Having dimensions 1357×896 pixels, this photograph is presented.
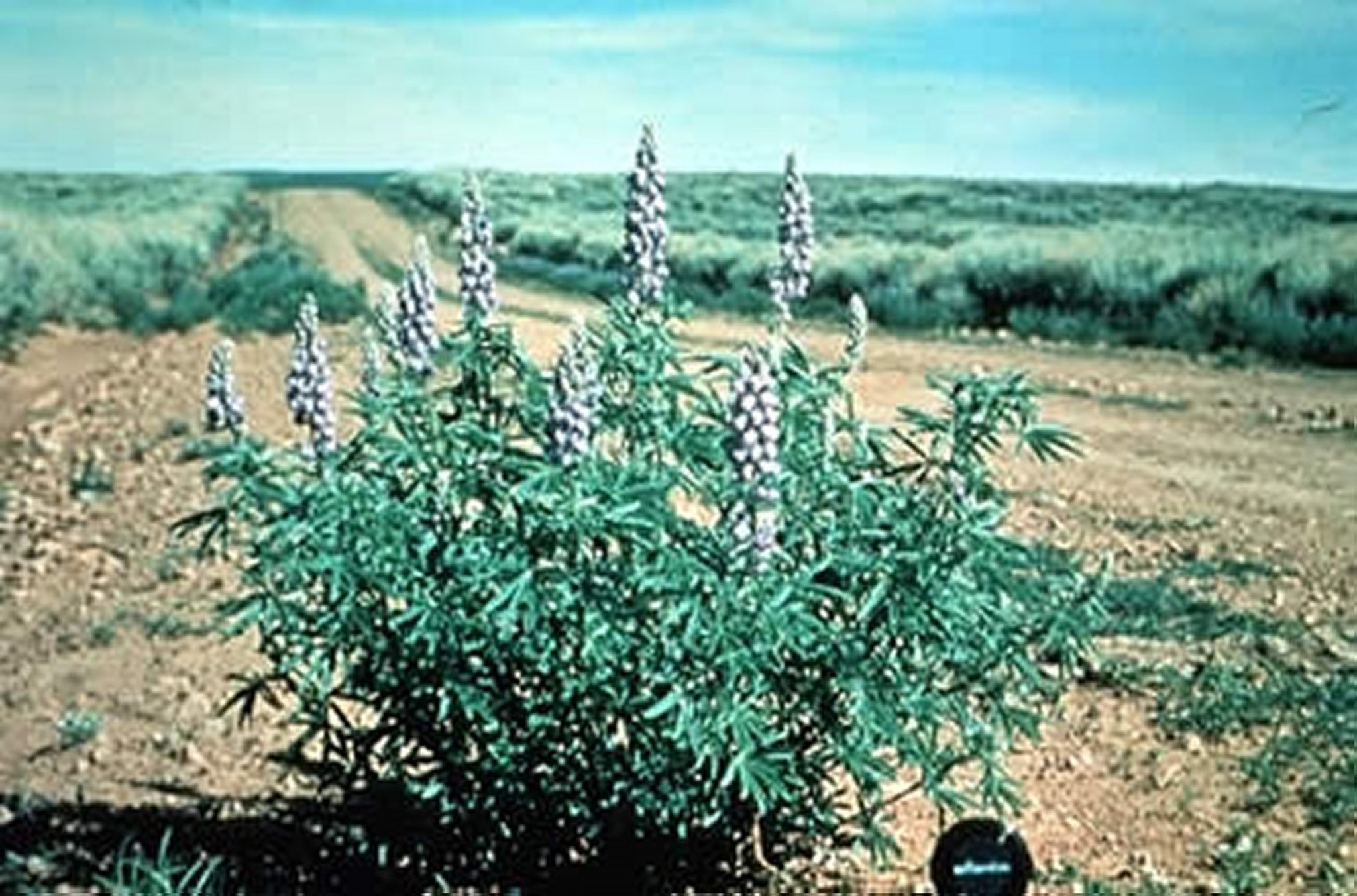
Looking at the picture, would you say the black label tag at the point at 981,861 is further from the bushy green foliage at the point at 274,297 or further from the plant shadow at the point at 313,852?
the bushy green foliage at the point at 274,297

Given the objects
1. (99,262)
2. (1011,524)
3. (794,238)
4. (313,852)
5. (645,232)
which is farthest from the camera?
(99,262)

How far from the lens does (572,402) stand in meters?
3.70

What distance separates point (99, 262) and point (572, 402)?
28.4 m

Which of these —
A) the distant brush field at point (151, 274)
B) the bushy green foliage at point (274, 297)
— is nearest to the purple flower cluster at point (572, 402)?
the bushy green foliage at point (274, 297)

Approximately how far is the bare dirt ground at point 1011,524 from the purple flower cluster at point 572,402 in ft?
5.03

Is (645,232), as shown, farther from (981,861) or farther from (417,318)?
(981,861)

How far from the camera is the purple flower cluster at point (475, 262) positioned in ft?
14.5

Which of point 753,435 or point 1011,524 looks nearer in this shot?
point 753,435

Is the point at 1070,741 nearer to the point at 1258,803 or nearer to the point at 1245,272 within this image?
the point at 1258,803

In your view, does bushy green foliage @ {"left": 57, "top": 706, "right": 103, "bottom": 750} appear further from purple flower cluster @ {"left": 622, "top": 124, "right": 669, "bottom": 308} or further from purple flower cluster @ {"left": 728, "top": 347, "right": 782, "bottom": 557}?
purple flower cluster @ {"left": 728, "top": 347, "right": 782, "bottom": 557}

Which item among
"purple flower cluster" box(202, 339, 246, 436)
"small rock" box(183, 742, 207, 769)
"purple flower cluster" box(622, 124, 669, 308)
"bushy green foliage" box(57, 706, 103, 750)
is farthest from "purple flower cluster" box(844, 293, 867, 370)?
"bushy green foliage" box(57, 706, 103, 750)

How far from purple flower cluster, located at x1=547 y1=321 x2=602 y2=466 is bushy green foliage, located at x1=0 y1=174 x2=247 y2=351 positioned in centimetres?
1886

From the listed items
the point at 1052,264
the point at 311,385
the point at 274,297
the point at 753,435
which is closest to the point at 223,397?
the point at 311,385

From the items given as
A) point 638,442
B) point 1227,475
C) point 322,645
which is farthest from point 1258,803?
point 1227,475
